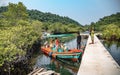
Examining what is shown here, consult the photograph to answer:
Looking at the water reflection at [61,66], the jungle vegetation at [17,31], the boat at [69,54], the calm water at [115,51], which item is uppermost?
the jungle vegetation at [17,31]

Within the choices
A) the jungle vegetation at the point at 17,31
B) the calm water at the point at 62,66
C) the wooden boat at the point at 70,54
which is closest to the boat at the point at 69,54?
the wooden boat at the point at 70,54

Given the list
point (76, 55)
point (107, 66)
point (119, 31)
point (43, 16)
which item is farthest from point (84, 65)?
point (43, 16)

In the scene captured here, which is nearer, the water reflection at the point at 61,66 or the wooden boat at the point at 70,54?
the water reflection at the point at 61,66

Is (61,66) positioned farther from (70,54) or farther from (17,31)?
(17,31)

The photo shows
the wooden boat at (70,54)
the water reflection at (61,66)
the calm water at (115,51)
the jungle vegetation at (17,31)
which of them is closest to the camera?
the jungle vegetation at (17,31)

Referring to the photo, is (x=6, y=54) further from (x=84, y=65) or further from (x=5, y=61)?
(x=84, y=65)

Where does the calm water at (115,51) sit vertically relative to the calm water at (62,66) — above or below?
above

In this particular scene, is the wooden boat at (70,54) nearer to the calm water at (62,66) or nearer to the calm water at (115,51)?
the calm water at (62,66)

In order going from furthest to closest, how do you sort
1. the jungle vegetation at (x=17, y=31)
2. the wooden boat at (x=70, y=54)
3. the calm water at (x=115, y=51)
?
1. the calm water at (x=115, y=51)
2. the wooden boat at (x=70, y=54)
3. the jungle vegetation at (x=17, y=31)

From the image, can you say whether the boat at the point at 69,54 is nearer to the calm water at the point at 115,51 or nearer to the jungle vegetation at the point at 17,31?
the jungle vegetation at the point at 17,31

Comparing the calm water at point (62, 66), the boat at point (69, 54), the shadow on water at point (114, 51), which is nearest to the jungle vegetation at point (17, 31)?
the calm water at point (62, 66)

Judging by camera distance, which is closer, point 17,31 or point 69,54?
point 69,54

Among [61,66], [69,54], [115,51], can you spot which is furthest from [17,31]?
[115,51]

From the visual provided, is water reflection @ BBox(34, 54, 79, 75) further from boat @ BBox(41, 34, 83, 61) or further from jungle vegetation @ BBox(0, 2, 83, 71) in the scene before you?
jungle vegetation @ BBox(0, 2, 83, 71)
